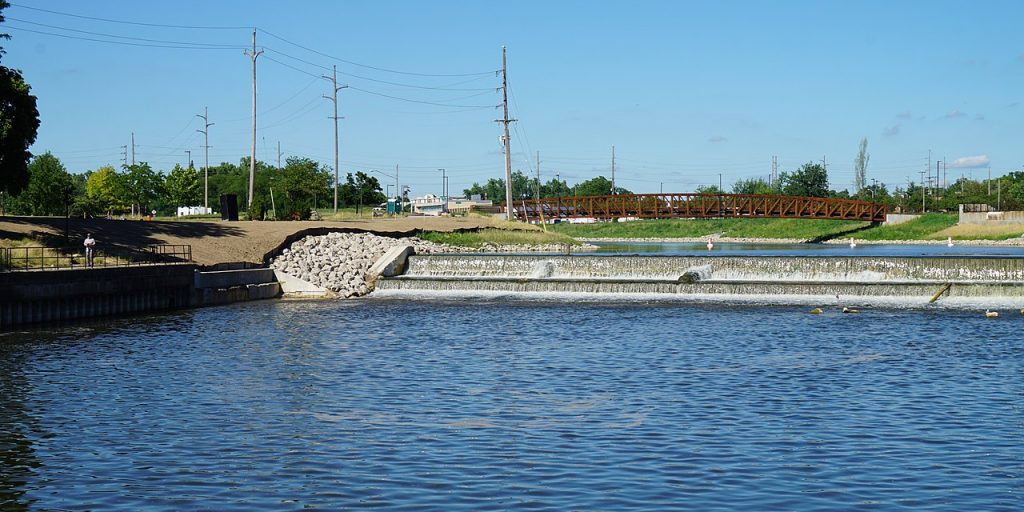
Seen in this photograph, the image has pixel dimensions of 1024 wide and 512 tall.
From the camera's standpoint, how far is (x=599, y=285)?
157 ft

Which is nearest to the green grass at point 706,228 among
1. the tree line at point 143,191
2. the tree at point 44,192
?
the tree line at point 143,191

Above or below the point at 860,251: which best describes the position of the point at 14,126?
above

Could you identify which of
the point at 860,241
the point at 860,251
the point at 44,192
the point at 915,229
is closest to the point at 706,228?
the point at 860,241

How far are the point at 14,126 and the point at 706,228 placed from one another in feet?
362

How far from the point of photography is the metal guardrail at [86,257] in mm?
40438

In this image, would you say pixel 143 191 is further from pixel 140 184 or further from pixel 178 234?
pixel 178 234

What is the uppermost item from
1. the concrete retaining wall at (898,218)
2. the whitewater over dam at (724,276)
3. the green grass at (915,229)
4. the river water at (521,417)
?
the concrete retaining wall at (898,218)

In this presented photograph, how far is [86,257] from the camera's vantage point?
42.1 metres

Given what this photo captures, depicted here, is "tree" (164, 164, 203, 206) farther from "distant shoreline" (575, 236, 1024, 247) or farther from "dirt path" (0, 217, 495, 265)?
"dirt path" (0, 217, 495, 265)

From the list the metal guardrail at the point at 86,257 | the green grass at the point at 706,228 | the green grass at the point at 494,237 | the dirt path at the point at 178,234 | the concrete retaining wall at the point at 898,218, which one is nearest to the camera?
the metal guardrail at the point at 86,257

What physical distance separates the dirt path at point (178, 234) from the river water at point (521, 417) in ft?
44.2

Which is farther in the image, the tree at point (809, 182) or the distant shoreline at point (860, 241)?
the tree at point (809, 182)

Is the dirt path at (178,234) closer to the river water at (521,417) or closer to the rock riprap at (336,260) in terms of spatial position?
the rock riprap at (336,260)

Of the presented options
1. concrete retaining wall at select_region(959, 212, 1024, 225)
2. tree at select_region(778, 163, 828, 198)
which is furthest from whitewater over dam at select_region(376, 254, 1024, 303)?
tree at select_region(778, 163, 828, 198)
